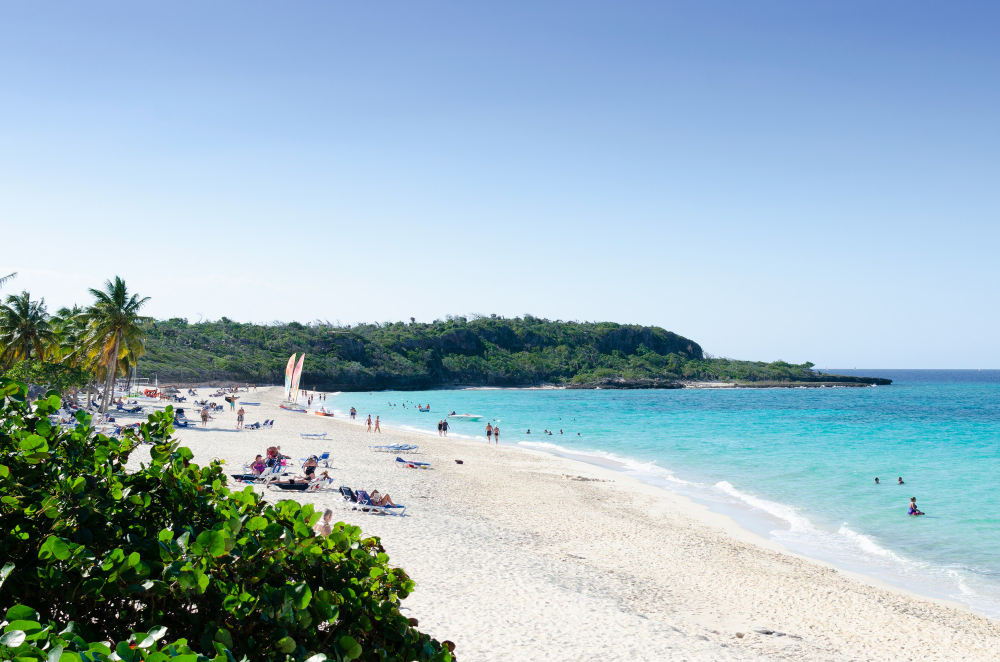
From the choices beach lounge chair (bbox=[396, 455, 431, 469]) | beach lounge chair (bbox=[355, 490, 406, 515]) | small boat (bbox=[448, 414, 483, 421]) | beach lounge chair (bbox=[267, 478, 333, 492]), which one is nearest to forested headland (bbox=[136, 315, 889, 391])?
small boat (bbox=[448, 414, 483, 421])

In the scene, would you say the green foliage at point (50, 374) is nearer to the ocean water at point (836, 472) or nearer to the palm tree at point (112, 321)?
the palm tree at point (112, 321)

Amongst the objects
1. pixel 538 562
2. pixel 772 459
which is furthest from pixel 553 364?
pixel 538 562

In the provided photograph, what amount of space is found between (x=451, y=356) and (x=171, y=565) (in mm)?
128834

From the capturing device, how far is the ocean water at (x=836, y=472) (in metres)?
15.5

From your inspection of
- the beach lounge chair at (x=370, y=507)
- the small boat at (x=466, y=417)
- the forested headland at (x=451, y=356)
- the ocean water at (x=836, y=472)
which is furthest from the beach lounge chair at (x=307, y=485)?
the forested headland at (x=451, y=356)

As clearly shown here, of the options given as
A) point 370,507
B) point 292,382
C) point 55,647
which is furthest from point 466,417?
point 55,647

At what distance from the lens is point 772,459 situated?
31219 millimetres

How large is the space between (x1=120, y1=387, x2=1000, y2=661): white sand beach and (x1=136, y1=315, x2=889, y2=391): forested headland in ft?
251

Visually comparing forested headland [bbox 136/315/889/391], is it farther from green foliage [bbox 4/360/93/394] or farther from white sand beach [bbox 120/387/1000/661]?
white sand beach [bbox 120/387/1000/661]

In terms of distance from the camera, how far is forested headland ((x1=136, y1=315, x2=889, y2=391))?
96.1 metres

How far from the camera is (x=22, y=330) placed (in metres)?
30.2

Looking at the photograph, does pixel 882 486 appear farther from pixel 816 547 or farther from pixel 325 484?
pixel 325 484

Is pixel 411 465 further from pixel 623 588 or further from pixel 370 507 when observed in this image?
pixel 623 588

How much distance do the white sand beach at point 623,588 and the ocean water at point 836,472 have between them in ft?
6.38
